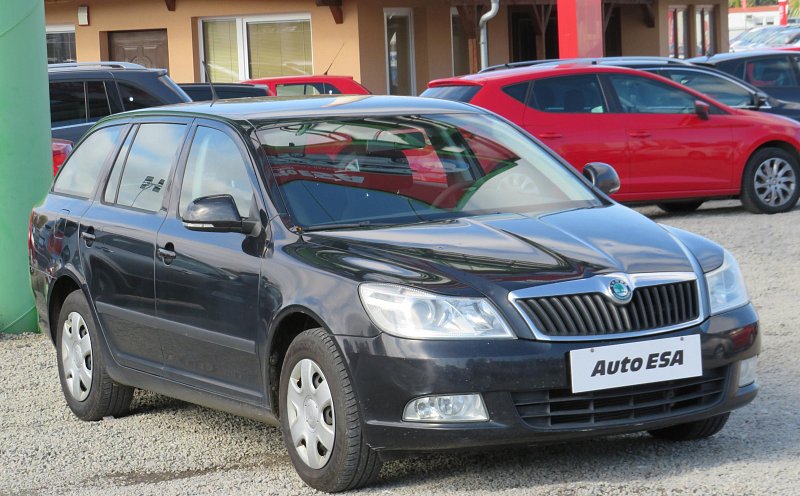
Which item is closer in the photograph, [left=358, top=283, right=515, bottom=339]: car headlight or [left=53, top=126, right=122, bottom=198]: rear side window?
[left=358, top=283, right=515, bottom=339]: car headlight

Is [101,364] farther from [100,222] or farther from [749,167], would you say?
[749,167]

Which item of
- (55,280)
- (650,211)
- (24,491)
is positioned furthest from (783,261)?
(24,491)

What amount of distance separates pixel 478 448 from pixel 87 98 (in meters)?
9.79

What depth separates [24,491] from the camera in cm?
566

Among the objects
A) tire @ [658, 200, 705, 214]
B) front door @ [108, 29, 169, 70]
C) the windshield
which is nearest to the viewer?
the windshield

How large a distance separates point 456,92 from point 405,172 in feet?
27.0

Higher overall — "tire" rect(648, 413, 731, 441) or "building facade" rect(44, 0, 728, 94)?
"building facade" rect(44, 0, 728, 94)

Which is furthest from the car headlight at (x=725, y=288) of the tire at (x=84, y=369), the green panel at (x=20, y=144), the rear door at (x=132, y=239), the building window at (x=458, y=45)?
the building window at (x=458, y=45)

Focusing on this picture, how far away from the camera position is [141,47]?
26859 mm

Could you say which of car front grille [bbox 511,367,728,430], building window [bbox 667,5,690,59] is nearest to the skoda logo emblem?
car front grille [bbox 511,367,728,430]

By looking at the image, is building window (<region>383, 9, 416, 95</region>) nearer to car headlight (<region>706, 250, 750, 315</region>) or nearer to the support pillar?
the support pillar

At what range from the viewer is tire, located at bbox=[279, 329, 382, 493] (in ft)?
16.3

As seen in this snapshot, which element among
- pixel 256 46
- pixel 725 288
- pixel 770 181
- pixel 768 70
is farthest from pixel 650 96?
pixel 256 46

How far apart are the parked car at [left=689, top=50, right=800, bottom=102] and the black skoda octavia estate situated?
1258cm
